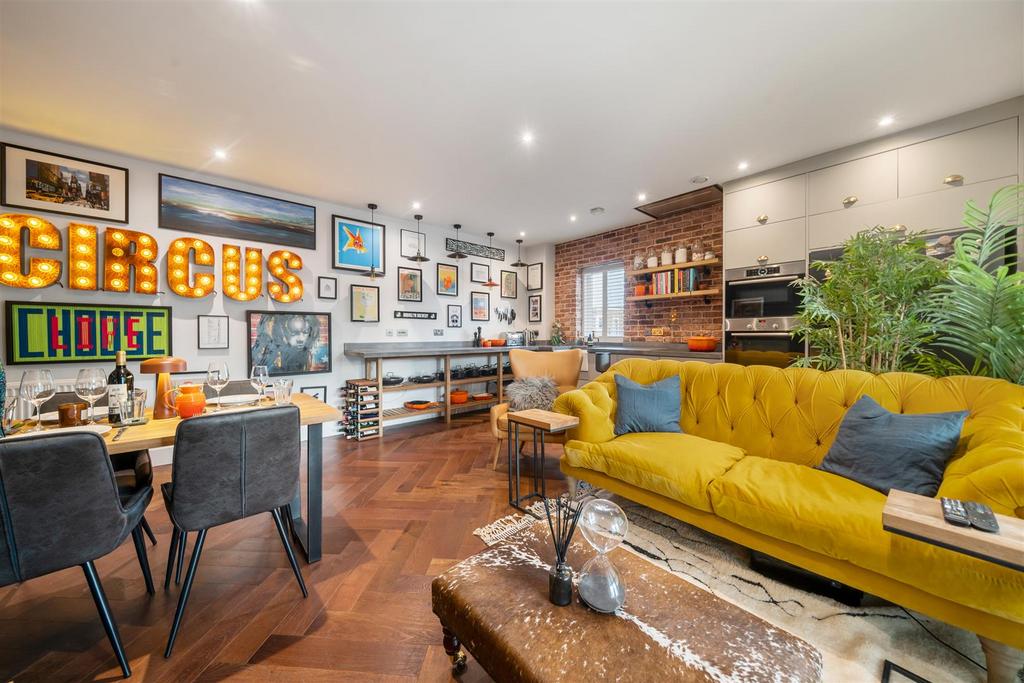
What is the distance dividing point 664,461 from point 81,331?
443cm

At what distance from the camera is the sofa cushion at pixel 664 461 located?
1.81 meters

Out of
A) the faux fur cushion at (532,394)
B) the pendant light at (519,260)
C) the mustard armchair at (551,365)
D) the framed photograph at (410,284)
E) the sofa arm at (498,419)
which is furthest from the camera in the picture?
the pendant light at (519,260)

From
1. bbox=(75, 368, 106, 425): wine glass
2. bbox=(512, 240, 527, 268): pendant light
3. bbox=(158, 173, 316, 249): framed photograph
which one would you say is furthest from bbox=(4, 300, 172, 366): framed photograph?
bbox=(512, 240, 527, 268): pendant light

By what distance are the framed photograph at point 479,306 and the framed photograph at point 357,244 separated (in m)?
1.45

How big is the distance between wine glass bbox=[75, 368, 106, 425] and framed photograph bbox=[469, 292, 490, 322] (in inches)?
165

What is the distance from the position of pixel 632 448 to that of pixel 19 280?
447 centimetres

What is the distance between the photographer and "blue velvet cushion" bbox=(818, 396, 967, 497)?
1510 mm

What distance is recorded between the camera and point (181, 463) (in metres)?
1.37

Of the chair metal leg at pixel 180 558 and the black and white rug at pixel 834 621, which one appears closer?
the black and white rug at pixel 834 621

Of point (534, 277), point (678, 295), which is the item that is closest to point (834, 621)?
point (678, 295)

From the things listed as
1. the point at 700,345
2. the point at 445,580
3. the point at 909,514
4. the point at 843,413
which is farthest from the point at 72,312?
the point at 700,345

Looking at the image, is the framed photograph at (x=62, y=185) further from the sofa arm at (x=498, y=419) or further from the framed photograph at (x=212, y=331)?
the sofa arm at (x=498, y=419)

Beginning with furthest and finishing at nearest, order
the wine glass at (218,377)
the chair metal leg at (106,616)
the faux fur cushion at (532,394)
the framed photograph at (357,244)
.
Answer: the framed photograph at (357,244)
the faux fur cushion at (532,394)
the wine glass at (218,377)
the chair metal leg at (106,616)

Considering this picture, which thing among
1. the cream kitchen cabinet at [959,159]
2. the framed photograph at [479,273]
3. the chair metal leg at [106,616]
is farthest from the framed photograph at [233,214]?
the cream kitchen cabinet at [959,159]
